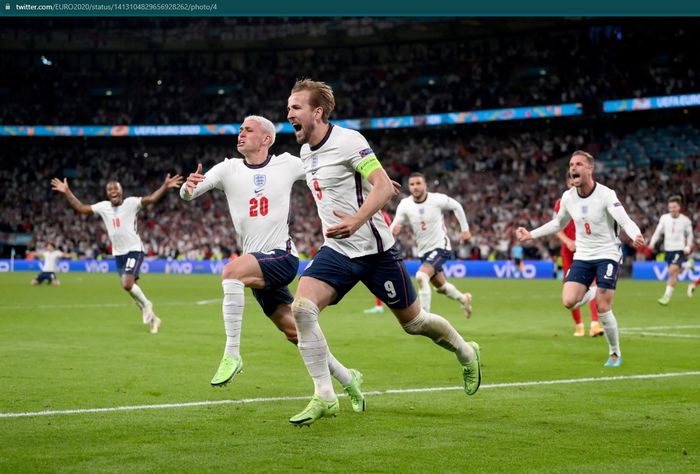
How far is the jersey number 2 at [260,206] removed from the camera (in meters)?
A: 9.34

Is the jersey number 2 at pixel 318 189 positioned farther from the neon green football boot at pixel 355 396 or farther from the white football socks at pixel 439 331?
the neon green football boot at pixel 355 396

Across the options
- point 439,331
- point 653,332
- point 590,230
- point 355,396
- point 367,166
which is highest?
point 367,166

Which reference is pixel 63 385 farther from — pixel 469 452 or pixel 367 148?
pixel 469 452

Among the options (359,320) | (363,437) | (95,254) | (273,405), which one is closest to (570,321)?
(359,320)

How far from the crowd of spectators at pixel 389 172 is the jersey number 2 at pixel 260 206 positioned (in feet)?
116

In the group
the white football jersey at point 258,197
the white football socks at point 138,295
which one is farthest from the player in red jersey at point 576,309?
the white football socks at point 138,295

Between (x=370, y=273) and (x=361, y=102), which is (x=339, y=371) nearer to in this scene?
(x=370, y=273)

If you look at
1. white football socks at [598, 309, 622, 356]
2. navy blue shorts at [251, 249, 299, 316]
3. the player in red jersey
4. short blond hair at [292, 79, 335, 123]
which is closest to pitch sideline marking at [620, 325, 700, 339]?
the player in red jersey

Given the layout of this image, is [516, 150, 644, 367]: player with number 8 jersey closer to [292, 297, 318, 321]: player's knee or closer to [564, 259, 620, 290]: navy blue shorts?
[564, 259, 620, 290]: navy blue shorts

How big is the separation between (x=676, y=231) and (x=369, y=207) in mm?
18796

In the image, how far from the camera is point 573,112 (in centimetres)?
5031

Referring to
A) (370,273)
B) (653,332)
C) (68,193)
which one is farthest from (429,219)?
(370,273)

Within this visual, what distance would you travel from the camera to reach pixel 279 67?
66.1 metres

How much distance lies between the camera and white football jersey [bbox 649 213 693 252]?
2381 centimetres
